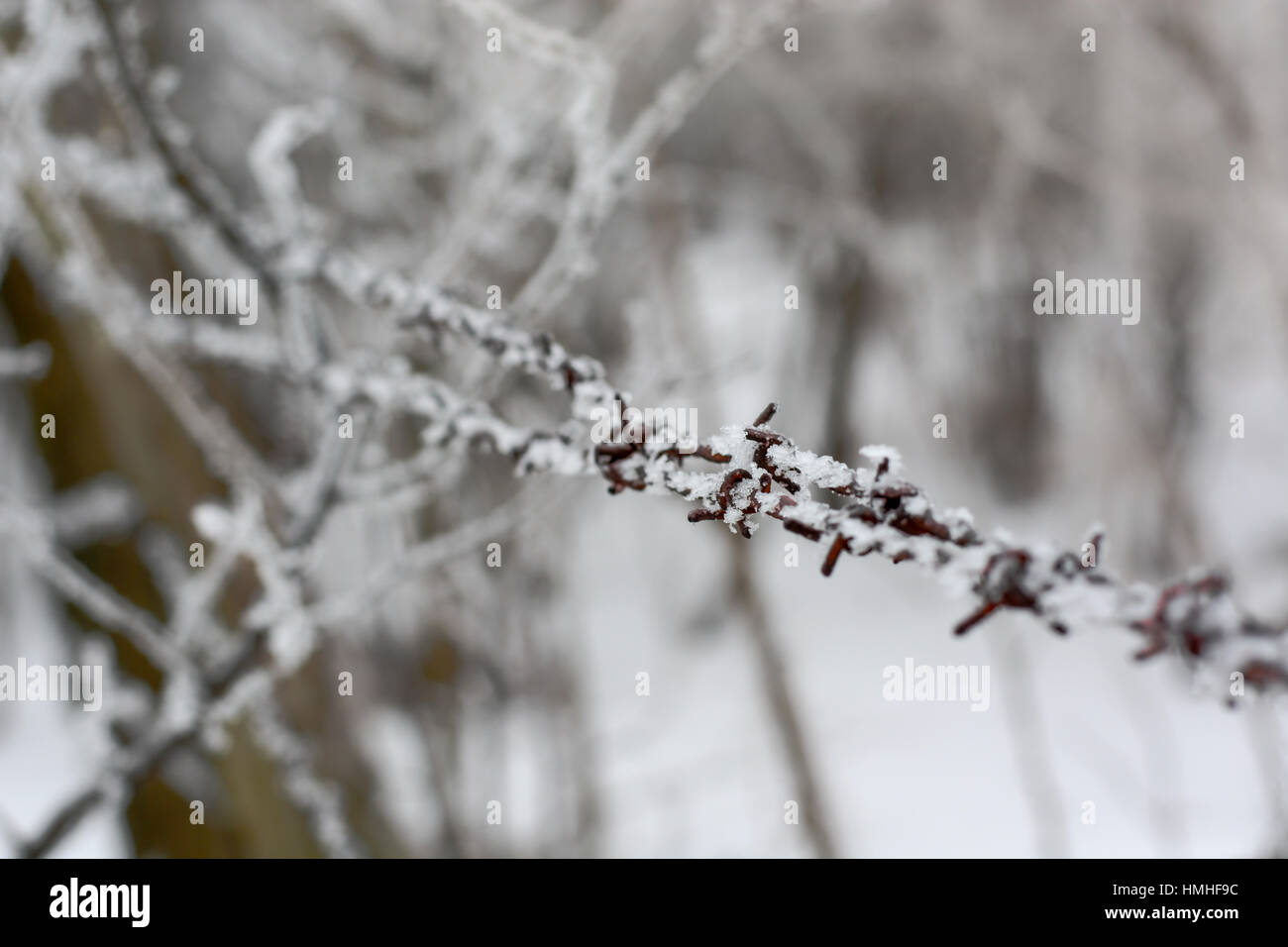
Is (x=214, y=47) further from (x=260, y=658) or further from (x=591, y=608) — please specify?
(x=591, y=608)

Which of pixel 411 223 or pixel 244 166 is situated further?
pixel 244 166

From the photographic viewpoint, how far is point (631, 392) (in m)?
1.40

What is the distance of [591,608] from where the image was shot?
26.0 ft

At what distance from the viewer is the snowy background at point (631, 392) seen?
57.7 inches

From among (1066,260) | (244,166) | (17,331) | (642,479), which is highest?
(244,166)

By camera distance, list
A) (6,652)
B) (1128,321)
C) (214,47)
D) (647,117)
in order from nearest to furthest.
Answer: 1. (647,117)
2. (214,47)
3. (1128,321)
4. (6,652)

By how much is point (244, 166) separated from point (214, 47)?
549mm

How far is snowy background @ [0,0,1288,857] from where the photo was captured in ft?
4.81
